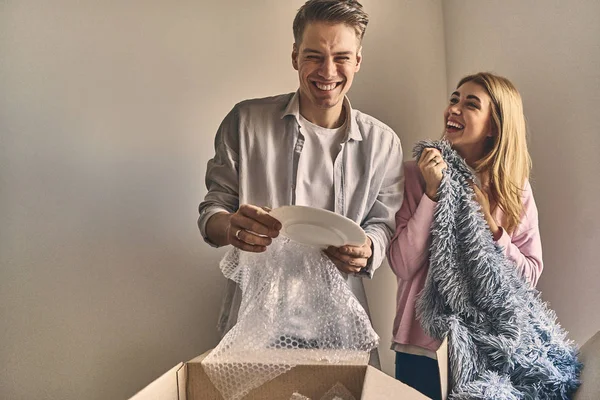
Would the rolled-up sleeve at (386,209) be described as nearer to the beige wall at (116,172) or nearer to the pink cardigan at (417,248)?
the pink cardigan at (417,248)

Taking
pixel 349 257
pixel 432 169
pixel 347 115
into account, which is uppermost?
pixel 347 115

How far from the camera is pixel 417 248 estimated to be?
1.06m

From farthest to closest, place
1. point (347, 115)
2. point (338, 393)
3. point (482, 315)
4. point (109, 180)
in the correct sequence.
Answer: point (109, 180), point (347, 115), point (482, 315), point (338, 393)

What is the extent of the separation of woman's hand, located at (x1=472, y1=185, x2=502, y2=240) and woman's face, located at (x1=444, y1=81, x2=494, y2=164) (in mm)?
97

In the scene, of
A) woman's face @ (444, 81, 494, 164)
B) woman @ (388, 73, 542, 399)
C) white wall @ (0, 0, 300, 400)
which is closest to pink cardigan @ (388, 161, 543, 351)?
woman @ (388, 73, 542, 399)

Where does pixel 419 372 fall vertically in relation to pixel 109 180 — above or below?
below

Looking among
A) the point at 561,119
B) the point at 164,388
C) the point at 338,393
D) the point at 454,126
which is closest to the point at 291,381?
the point at 338,393

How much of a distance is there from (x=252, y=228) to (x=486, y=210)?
1.49ft

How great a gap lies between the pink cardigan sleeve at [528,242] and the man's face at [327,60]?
386 millimetres

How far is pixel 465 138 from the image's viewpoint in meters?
1.14

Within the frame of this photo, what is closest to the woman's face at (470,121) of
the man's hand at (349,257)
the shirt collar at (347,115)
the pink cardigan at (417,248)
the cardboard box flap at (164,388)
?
the pink cardigan at (417,248)

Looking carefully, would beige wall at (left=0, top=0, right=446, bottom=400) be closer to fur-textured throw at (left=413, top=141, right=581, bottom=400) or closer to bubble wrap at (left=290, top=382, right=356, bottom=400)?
fur-textured throw at (left=413, top=141, right=581, bottom=400)

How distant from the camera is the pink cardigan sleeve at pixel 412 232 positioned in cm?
106

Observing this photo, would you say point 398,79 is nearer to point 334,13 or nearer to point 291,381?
point 334,13
